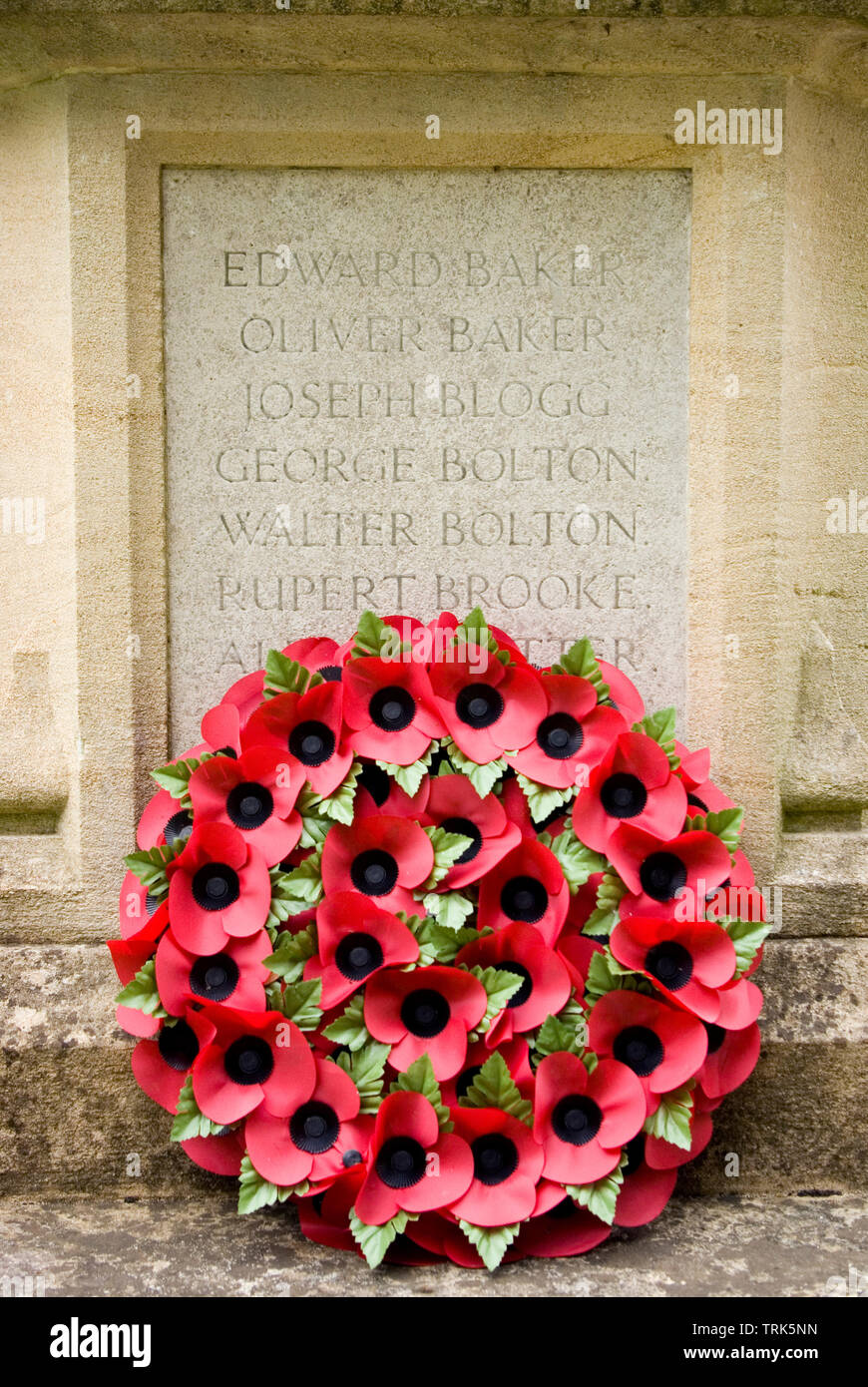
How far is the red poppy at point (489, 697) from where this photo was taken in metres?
2.65

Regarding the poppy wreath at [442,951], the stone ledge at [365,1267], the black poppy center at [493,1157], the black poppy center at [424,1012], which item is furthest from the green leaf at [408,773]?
the stone ledge at [365,1267]

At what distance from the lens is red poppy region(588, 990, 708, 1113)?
2441 mm

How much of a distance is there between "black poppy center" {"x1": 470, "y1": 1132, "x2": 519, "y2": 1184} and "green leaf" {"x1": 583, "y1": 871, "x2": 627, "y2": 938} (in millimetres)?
490

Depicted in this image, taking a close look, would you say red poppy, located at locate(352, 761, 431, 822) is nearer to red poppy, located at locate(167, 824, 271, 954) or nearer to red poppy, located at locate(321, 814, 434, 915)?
red poppy, located at locate(321, 814, 434, 915)

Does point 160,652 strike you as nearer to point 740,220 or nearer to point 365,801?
point 365,801

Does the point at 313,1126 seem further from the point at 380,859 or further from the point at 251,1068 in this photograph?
the point at 380,859

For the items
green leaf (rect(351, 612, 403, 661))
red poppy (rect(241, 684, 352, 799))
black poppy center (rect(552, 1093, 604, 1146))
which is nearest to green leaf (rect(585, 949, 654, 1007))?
black poppy center (rect(552, 1093, 604, 1146))

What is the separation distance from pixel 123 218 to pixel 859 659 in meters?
2.29

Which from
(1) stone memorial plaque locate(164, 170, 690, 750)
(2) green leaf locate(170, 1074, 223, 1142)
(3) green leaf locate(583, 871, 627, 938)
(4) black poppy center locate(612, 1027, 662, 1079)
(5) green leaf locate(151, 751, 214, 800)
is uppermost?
(1) stone memorial plaque locate(164, 170, 690, 750)

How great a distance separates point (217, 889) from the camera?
2.57 metres

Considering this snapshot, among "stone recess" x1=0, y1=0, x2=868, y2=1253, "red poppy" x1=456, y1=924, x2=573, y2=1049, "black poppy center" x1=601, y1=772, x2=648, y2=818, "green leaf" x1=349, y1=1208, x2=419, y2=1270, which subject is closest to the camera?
"green leaf" x1=349, y1=1208, x2=419, y2=1270

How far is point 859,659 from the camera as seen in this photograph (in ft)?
10.3

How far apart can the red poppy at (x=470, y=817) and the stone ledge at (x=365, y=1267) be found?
0.88 metres

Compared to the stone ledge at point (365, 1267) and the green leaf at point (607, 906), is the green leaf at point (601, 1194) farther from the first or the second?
the green leaf at point (607, 906)
